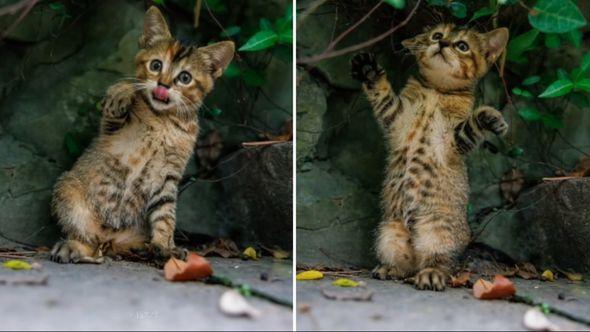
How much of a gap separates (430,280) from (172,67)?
52.7 inches

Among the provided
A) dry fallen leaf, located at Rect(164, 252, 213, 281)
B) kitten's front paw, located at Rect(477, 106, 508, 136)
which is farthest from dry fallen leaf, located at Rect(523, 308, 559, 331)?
dry fallen leaf, located at Rect(164, 252, 213, 281)

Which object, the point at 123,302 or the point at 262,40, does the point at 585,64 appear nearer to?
the point at 262,40

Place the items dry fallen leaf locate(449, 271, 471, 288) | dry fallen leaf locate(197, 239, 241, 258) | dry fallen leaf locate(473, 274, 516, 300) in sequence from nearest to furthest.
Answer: dry fallen leaf locate(473, 274, 516, 300)
dry fallen leaf locate(449, 271, 471, 288)
dry fallen leaf locate(197, 239, 241, 258)

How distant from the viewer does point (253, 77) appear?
333 cm

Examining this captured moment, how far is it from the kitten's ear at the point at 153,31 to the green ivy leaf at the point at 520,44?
1502 millimetres

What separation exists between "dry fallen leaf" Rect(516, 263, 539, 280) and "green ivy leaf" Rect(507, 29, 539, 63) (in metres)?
0.93

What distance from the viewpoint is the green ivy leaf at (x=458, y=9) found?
302 cm

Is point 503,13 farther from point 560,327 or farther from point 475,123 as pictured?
point 560,327

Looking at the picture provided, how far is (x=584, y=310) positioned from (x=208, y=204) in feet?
5.57

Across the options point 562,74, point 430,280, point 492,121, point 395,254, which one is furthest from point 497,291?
point 562,74

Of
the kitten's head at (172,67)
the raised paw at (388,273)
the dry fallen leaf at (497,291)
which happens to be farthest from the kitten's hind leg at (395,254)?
the kitten's head at (172,67)

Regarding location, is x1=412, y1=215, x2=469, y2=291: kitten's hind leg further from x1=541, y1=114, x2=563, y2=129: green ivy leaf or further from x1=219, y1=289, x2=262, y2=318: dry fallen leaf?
x1=219, y1=289, x2=262, y2=318: dry fallen leaf

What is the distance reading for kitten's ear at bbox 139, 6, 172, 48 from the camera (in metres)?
3.02

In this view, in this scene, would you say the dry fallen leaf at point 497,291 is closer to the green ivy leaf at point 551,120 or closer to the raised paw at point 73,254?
the green ivy leaf at point 551,120
